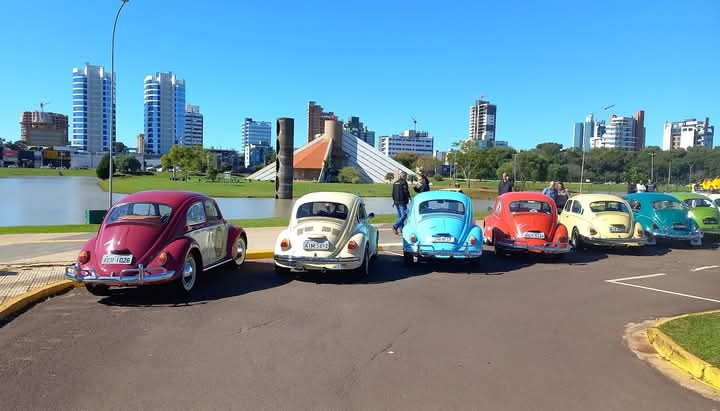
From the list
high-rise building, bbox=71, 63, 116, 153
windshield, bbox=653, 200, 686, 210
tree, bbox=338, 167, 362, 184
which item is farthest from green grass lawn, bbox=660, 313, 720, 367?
high-rise building, bbox=71, 63, 116, 153

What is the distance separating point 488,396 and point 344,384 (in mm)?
1283

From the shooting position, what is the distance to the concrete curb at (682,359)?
4.73 metres

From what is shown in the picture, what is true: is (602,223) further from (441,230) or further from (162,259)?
(162,259)

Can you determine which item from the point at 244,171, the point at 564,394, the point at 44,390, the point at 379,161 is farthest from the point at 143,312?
the point at 244,171

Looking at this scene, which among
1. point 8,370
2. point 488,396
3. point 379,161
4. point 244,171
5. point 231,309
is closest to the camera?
point 488,396

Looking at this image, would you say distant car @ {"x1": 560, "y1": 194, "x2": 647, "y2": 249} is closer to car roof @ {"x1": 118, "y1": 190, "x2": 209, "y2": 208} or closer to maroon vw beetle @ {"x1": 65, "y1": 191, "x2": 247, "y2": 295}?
maroon vw beetle @ {"x1": 65, "y1": 191, "x2": 247, "y2": 295}

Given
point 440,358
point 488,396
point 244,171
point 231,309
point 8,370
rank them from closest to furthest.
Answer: point 488,396, point 8,370, point 440,358, point 231,309, point 244,171

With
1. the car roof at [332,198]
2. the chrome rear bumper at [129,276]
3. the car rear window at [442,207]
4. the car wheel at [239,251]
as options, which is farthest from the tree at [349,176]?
the chrome rear bumper at [129,276]

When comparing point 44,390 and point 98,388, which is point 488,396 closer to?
point 98,388

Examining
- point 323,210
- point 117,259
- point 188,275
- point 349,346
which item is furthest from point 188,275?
point 349,346

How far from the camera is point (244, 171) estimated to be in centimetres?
15762

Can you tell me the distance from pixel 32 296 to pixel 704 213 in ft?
61.5

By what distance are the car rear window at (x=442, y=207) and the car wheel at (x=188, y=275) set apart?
5.11 meters

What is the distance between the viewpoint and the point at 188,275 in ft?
26.4
